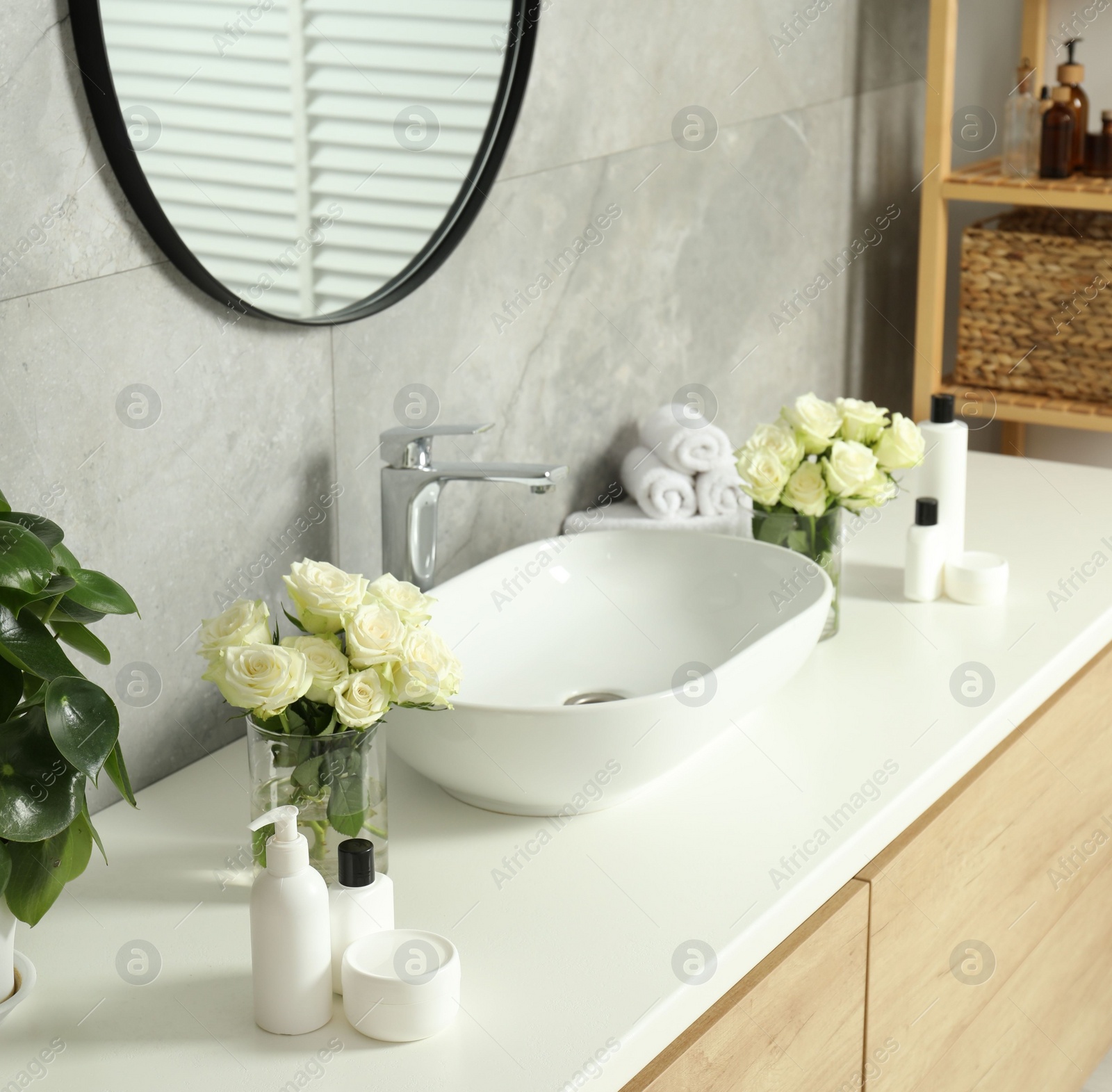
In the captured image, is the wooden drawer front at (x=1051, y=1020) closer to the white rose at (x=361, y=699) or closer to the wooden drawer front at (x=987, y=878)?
the wooden drawer front at (x=987, y=878)

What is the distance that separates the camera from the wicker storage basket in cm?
226

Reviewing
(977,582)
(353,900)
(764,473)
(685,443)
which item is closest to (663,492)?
(685,443)

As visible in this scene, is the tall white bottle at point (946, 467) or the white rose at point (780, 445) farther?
the tall white bottle at point (946, 467)

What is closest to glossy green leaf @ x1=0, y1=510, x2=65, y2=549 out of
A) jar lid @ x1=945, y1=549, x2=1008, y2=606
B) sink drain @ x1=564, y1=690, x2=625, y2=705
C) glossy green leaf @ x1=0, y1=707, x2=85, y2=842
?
glossy green leaf @ x1=0, y1=707, x2=85, y2=842

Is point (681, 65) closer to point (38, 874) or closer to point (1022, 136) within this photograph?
point (1022, 136)

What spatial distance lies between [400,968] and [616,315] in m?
1.09

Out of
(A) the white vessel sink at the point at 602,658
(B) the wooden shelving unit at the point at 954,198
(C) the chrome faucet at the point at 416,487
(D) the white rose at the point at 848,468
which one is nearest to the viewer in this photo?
(A) the white vessel sink at the point at 602,658

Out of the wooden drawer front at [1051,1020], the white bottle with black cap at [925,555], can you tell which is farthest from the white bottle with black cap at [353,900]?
the white bottle with black cap at [925,555]

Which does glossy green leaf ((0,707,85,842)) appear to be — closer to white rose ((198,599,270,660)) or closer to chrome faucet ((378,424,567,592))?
white rose ((198,599,270,660))

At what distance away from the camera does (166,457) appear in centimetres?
127

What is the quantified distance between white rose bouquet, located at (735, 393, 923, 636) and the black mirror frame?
0.41 m

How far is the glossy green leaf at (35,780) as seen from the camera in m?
0.88

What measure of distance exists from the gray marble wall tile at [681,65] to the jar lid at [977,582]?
67 cm

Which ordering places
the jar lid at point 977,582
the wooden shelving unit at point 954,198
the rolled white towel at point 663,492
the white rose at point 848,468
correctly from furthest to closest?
1. the wooden shelving unit at point 954,198
2. the rolled white towel at point 663,492
3. the jar lid at point 977,582
4. the white rose at point 848,468
